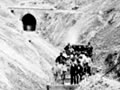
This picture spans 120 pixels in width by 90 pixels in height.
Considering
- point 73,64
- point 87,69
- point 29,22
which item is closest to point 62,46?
point 87,69

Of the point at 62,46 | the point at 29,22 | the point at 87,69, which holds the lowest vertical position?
the point at 87,69

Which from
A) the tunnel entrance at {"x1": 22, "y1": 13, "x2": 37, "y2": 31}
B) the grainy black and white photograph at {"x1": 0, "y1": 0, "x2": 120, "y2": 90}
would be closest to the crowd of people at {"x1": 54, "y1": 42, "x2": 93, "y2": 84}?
the grainy black and white photograph at {"x1": 0, "y1": 0, "x2": 120, "y2": 90}

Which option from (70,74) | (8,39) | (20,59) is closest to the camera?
(70,74)

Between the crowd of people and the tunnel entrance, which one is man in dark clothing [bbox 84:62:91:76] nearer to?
the crowd of people

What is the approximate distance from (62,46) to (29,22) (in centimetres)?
3224

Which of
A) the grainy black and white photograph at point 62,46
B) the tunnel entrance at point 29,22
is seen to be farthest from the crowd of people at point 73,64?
the tunnel entrance at point 29,22

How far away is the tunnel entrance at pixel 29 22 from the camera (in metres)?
97.3

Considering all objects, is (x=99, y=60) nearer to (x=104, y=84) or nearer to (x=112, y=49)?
(x=112, y=49)

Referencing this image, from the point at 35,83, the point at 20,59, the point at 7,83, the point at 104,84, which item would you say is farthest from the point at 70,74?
the point at 104,84

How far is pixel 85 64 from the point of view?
45.2 meters

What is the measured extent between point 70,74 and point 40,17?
50230mm

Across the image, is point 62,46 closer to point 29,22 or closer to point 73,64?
point 73,64

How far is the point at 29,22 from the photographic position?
103312 mm

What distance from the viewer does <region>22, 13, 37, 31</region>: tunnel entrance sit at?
319ft
